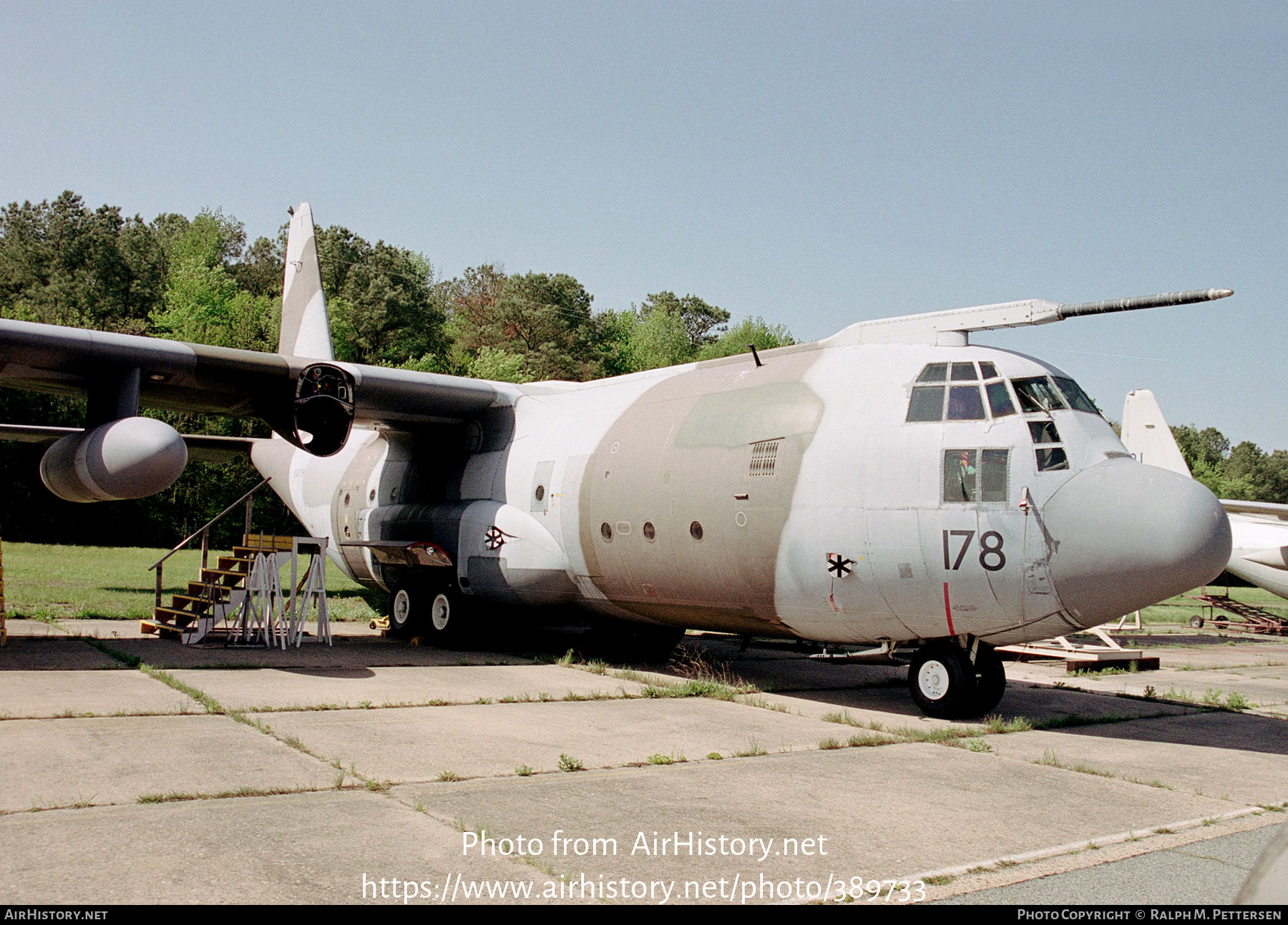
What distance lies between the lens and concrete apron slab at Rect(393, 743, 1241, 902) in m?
4.77

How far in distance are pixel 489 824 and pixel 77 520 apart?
39488 mm

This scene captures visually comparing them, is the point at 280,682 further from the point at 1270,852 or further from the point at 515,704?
the point at 1270,852

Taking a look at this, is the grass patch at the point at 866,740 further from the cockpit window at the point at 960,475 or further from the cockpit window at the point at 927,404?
the cockpit window at the point at 927,404

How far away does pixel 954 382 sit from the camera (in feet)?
29.9

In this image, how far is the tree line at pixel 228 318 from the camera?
129ft

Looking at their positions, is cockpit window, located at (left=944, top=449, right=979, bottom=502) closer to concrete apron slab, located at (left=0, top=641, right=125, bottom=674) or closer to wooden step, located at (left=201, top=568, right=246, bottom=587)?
concrete apron slab, located at (left=0, top=641, right=125, bottom=674)

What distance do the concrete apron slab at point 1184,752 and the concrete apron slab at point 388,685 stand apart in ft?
14.0

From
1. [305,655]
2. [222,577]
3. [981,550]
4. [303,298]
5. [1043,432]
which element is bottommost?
[305,655]

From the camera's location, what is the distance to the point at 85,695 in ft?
28.2

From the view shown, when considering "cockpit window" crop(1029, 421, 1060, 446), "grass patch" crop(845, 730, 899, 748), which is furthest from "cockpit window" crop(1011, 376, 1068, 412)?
"grass patch" crop(845, 730, 899, 748)

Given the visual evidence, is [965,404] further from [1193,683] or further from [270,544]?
[270,544]

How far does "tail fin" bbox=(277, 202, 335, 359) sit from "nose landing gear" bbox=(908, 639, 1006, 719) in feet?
40.1

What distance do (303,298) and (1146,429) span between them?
18.3 meters

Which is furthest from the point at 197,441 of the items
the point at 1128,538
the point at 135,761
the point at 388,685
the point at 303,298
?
the point at 1128,538
